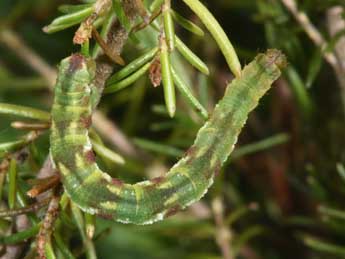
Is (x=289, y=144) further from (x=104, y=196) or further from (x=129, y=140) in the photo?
(x=104, y=196)

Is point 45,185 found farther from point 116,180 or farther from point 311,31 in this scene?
point 311,31

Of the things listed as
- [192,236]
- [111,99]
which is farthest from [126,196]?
[111,99]

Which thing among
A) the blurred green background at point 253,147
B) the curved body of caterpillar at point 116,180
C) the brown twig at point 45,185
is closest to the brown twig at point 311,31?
the blurred green background at point 253,147

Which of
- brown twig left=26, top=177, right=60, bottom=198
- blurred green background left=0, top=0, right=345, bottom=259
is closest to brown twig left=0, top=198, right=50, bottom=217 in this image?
brown twig left=26, top=177, right=60, bottom=198

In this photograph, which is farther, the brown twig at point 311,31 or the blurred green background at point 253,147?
the blurred green background at point 253,147

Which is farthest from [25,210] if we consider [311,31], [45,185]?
[311,31]

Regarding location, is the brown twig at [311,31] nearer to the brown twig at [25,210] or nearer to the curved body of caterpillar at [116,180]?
the curved body of caterpillar at [116,180]

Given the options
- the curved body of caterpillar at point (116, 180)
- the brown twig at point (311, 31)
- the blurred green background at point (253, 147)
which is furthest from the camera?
the blurred green background at point (253, 147)

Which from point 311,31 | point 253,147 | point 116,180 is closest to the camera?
point 116,180
